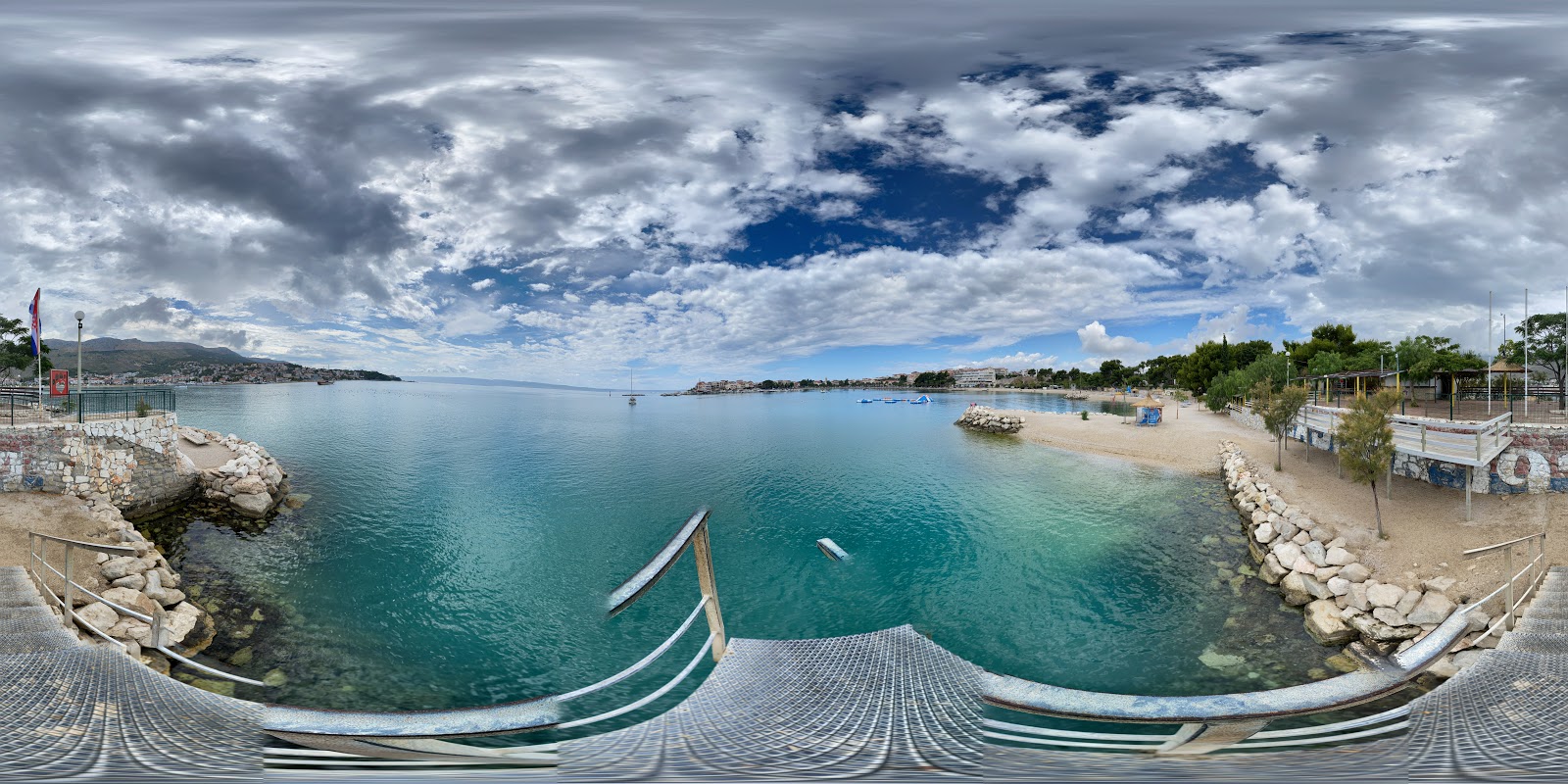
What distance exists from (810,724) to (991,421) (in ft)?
102

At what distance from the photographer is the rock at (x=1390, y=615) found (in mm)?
6453

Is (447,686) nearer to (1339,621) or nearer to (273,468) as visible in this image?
(1339,621)

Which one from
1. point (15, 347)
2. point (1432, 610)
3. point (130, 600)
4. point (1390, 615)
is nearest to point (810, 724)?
point (1390, 615)

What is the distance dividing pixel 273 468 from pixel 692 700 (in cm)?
1669

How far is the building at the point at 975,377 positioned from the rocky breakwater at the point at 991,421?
94.9m

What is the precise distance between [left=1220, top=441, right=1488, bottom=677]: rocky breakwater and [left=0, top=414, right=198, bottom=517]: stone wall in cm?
1963

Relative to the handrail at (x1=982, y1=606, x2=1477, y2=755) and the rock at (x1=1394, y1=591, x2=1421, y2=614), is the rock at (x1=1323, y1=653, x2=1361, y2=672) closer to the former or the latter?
the rock at (x1=1394, y1=591, x2=1421, y2=614)

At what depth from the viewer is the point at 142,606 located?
661cm

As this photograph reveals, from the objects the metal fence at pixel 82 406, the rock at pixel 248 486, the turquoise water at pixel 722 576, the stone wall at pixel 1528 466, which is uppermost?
the metal fence at pixel 82 406

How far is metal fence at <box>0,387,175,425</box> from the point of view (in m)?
11.1

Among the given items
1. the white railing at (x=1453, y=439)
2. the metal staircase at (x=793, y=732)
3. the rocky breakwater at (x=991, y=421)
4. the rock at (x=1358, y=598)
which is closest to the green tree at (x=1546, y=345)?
the rocky breakwater at (x=991, y=421)

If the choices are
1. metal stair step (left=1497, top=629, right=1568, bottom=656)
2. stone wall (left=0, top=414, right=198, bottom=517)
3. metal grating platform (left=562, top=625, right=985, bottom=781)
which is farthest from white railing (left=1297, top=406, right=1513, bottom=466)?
stone wall (left=0, top=414, right=198, bottom=517)

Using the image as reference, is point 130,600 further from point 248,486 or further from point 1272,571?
point 1272,571

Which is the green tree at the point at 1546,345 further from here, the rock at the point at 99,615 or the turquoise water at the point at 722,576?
the rock at the point at 99,615
